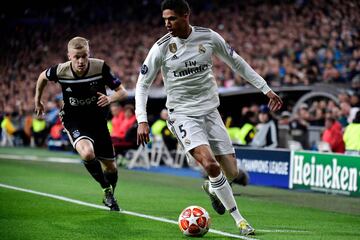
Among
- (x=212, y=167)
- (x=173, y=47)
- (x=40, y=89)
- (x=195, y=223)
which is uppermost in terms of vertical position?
(x=173, y=47)

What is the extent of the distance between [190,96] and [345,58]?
49.8 ft

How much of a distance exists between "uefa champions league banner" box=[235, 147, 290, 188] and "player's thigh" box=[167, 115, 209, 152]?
26.8ft

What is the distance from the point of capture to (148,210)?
11.5 m

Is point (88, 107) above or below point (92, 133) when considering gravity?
above

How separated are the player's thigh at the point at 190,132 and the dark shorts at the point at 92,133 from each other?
232 centimetres

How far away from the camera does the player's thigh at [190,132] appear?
8594mm

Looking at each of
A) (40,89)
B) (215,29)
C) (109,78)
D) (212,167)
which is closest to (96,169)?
(109,78)

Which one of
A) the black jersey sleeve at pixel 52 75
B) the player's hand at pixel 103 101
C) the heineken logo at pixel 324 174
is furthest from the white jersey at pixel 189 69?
the heineken logo at pixel 324 174

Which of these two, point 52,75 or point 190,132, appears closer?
point 190,132

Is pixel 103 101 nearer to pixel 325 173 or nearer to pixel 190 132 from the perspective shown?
pixel 190 132

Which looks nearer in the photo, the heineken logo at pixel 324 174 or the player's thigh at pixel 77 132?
the player's thigh at pixel 77 132

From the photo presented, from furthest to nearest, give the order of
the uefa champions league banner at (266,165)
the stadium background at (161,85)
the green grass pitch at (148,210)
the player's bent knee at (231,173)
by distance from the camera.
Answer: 1. the uefa champions league banner at (266,165)
2. the stadium background at (161,85)
3. the player's bent knee at (231,173)
4. the green grass pitch at (148,210)

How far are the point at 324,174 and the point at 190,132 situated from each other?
747 cm

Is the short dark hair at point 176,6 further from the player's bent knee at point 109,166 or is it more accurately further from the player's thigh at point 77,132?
the player's bent knee at point 109,166
